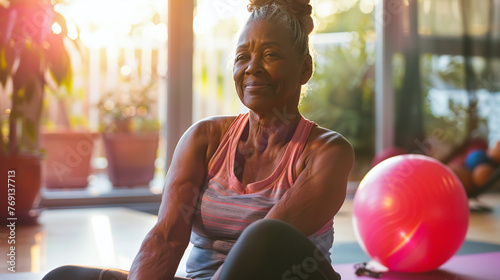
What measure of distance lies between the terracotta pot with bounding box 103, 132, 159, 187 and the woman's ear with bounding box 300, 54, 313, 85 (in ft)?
12.4

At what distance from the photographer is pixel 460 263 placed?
2.56 meters

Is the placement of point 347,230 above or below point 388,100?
below

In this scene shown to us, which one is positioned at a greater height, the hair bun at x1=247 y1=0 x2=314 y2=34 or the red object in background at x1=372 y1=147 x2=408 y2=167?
the hair bun at x1=247 y1=0 x2=314 y2=34

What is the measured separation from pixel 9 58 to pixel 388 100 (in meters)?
3.20

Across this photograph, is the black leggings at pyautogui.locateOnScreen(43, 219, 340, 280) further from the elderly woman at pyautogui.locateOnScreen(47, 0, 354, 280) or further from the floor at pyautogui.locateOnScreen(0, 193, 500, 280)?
the floor at pyautogui.locateOnScreen(0, 193, 500, 280)

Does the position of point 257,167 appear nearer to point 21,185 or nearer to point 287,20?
point 287,20

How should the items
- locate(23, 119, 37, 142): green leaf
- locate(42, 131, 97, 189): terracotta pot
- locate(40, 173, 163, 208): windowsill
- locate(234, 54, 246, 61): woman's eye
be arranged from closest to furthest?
1. locate(234, 54, 246, 61): woman's eye
2. locate(23, 119, 37, 142): green leaf
3. locate(40, 173, 163, 208): windowsill
4. locate(42, 131, 97, 189): terracotta pot

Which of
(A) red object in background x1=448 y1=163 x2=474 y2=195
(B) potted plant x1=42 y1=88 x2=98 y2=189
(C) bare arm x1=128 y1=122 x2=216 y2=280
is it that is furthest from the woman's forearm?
(B) potted plant x1=42 y1=88 x2=98 y2=189

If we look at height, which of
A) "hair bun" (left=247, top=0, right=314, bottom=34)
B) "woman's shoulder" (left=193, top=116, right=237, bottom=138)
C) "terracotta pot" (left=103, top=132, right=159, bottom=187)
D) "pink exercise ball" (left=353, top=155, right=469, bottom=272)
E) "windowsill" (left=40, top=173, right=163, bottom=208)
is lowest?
"windowsill" (left=40, top=173, right=163, bottom=208)

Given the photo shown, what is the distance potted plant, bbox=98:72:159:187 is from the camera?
487 centimetres

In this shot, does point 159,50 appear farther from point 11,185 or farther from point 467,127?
point 467,127

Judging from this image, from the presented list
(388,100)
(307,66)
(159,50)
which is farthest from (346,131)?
(307,66)

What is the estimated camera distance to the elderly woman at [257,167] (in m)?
1.16

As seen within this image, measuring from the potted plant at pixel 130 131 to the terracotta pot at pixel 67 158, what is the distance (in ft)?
0.62
